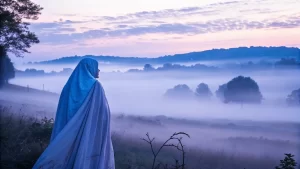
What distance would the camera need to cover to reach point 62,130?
7.30m

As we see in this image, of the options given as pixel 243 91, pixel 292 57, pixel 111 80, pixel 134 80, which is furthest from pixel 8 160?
pixel 134 80

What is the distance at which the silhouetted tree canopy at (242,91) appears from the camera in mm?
85625

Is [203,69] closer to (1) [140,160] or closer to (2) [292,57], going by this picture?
(2) [292,57]

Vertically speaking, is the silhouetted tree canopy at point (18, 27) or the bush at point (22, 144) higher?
the silhouetted tree canopy at point (18, 27)

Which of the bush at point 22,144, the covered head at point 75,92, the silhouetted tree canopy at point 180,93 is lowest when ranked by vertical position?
the bush at point 22,144

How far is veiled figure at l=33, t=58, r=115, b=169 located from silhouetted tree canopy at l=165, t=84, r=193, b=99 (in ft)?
379

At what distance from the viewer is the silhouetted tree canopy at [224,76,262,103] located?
281ft

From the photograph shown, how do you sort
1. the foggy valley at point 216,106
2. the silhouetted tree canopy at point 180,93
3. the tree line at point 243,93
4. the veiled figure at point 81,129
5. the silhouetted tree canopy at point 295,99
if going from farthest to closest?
the silhouetted tree canopy at point 180,93
the silhouetted tree canopy at point 295,99
the tree line at point 243,93
the foggy valley at point 216,106
the veiled figure at point 81,129

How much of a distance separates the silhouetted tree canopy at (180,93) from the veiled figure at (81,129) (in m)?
Answer: 116

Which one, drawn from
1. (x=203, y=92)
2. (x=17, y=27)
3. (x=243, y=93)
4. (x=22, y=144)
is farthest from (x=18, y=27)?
(x=203, y=92)

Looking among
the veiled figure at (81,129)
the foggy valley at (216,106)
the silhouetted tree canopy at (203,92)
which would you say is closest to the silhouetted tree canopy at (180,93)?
the foggy valley at (216,106)

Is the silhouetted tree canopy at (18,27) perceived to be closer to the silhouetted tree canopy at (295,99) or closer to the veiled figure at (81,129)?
the veiled figure at (81,129)

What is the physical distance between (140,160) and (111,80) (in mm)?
155919

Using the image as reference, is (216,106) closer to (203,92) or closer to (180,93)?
(203,92)
